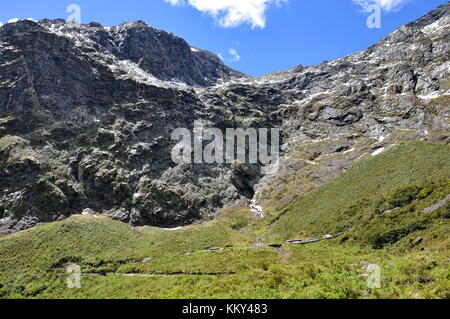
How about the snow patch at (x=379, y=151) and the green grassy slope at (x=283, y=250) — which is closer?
the green grassy slope at (x=283, y=250)

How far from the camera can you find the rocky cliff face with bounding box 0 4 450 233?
90.7m

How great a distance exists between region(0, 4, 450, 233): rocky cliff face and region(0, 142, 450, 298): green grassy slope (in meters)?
11.0

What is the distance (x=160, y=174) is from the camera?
10112cm

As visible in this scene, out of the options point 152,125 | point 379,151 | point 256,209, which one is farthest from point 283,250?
point 152,125

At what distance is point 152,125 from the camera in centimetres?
11512

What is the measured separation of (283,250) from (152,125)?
79547mm

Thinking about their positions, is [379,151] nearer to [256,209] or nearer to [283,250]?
[256,209]

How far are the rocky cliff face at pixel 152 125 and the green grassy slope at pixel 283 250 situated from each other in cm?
1096

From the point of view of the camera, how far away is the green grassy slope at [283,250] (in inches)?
987

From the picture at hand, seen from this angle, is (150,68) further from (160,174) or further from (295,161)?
(295,161)

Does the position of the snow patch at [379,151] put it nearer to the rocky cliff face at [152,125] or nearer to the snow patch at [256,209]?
the rocky cliff face at [152,125]

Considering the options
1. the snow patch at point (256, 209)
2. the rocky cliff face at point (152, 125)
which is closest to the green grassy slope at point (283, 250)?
the snow patch at point (256, 209)

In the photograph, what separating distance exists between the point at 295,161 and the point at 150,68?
95659mm

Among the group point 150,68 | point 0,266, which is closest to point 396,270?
point 0,266
